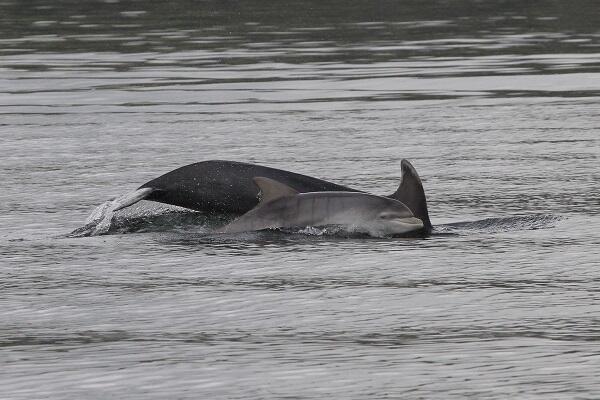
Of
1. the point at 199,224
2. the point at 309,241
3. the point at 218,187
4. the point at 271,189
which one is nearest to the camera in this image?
the point at 309,241

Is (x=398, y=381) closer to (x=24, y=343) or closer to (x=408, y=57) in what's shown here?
(x=24, y=343)

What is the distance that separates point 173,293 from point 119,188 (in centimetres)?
452

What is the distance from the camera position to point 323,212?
35.1 ft

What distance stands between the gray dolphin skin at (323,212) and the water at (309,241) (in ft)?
0.37

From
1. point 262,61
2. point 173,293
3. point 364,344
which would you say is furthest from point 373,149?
point 262,61

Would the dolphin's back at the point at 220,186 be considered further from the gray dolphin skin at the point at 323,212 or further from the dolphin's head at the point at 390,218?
the dolphin's head at the point at 390,218

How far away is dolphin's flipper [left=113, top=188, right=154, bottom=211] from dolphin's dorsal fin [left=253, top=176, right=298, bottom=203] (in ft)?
2.58

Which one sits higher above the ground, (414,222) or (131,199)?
(131,199)

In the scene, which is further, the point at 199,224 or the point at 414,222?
the point at 199,224

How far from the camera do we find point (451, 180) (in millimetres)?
13367

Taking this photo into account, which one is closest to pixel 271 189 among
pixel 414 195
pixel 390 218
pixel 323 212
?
pixel 323 212

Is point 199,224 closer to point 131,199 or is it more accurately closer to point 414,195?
point 131,199

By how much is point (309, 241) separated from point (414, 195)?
2.36ft

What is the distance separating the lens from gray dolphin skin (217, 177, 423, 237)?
34.8 feet
